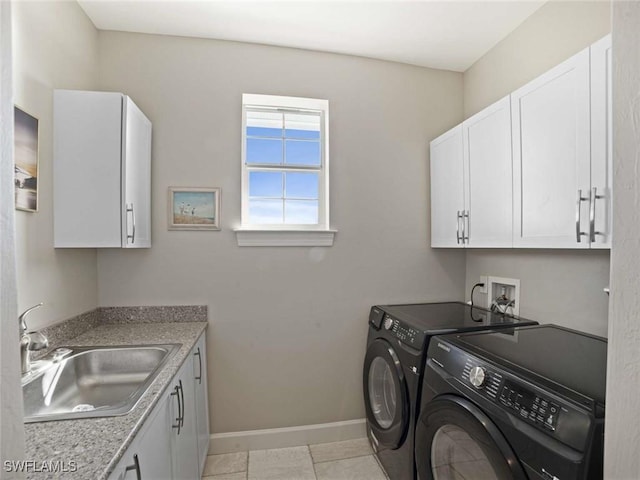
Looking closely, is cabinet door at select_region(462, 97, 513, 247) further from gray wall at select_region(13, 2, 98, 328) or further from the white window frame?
gray wall at select_region(13, 2, 98, 328)

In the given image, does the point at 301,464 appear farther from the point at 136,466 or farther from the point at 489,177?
the point at 489,177

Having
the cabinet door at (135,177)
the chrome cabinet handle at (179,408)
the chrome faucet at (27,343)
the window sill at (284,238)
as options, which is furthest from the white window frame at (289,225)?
the chrome faucet at (27,343)

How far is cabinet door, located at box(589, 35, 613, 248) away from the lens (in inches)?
45.6

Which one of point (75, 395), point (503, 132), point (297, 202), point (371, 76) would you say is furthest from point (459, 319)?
point (75, 395)

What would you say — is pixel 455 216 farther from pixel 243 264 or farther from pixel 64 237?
pixel 64 237

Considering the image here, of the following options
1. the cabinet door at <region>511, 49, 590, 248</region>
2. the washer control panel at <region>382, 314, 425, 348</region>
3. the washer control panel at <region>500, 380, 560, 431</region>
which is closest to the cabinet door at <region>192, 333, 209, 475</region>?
the washer control panel at <region>382, 314, 425, 348</region>

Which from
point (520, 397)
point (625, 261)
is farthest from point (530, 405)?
point (625, 261)

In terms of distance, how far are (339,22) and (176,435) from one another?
239cm

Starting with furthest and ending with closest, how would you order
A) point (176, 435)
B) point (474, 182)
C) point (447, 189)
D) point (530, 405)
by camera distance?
point (447, 189)
point (474, 182)
point (176, 435)
point (530, 405)

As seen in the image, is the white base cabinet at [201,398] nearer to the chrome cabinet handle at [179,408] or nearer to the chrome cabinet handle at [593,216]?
the chrome cabinet handle at [179,408]

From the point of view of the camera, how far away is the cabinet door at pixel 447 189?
6.75 ft

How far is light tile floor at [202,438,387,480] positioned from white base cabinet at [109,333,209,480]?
18 centimetres

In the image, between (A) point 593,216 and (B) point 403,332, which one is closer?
(A) point 593,216

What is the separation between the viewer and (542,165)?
1452mm
